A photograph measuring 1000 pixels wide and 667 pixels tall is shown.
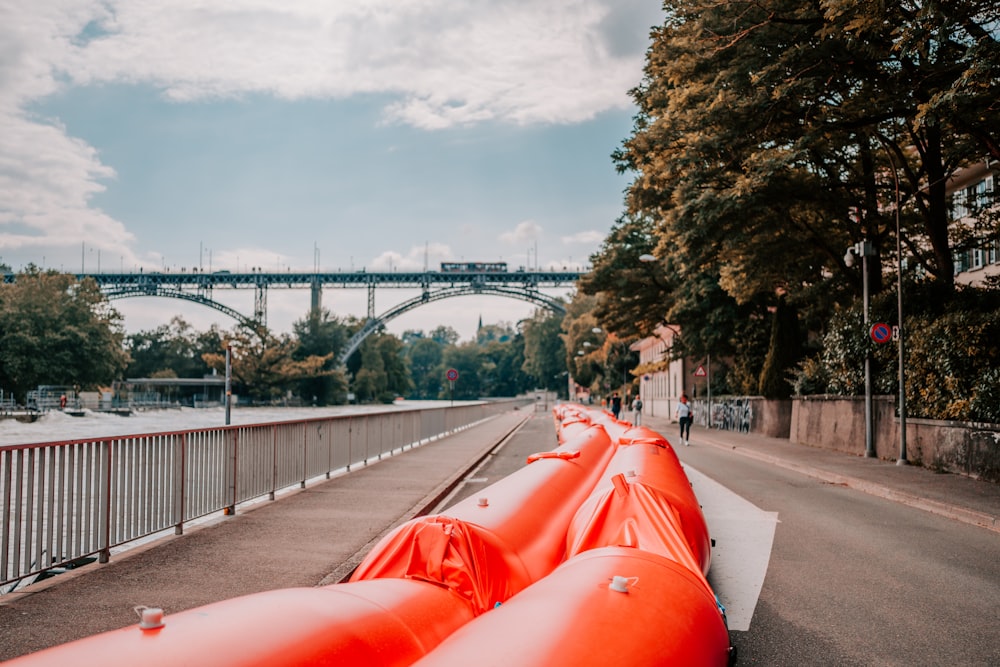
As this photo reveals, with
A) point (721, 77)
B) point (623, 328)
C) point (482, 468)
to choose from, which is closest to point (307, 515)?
point (482, 468)

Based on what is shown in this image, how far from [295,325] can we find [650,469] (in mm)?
116949

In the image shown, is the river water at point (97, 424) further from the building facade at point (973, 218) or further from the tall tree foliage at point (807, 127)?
the building facade at point (973, 218)

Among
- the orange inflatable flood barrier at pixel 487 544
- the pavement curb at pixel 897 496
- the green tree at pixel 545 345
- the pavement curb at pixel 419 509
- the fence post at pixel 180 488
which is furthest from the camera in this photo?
the green tree at pixel 545 345

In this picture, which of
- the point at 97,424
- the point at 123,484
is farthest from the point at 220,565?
the point at 97,424

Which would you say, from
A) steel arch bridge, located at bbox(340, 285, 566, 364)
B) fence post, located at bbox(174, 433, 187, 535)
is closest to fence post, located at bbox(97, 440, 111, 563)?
fence post, located at bbox(174, 433, 187, 535)

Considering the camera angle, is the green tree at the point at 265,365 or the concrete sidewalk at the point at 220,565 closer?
the concrete sidewalk at the point at 220,565

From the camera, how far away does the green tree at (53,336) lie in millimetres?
75938

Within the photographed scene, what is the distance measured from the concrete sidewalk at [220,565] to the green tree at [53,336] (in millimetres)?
76236

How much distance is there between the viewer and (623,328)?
42656 millimetres

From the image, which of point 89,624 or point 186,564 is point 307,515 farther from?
point 89,624

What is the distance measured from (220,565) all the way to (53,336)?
8102 centimetres

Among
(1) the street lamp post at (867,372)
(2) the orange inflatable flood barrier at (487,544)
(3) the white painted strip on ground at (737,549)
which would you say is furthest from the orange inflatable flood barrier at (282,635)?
(1) the street lamp post at (867,372)

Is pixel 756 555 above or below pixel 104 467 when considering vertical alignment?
below

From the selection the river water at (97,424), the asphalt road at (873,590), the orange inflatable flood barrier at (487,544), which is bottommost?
the river water at (97,424)
